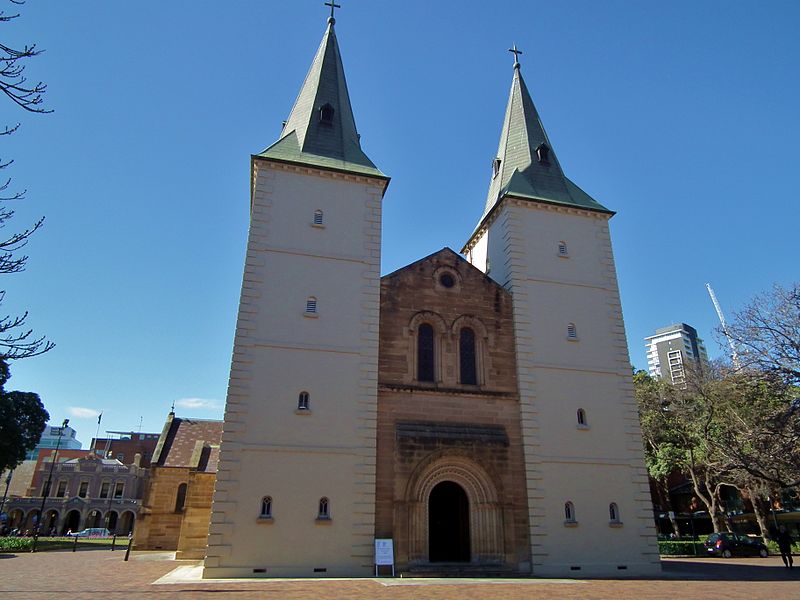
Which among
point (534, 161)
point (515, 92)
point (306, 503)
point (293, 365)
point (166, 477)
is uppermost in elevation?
point (515, 92)

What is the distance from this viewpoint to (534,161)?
85.3 feet

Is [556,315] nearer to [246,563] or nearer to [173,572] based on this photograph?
[246,563]

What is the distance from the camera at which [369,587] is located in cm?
1405

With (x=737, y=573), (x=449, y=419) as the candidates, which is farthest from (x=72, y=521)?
(x=737, y=573)

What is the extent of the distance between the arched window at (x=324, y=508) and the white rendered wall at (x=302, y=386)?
0.13 m

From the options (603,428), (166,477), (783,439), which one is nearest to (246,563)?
(603,428)

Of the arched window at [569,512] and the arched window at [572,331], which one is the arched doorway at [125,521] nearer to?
the arched window at [569,512]

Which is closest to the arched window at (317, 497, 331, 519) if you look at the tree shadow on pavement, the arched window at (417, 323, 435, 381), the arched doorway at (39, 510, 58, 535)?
the arched window at (417, 323, 435, 381)

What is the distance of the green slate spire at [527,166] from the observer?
24666 millimetres

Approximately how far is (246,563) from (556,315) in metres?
13.9

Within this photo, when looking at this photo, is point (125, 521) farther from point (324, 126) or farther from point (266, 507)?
point (324, 126)

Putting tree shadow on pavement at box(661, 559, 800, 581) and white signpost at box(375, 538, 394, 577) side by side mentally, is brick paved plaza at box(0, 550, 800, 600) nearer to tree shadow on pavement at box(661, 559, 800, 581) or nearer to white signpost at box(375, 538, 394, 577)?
tree shadow on pavement at box(661, 559, 800, 581)

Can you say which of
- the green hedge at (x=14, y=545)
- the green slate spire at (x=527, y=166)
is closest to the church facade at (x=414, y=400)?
the green slate spire at (x=527, y=166)

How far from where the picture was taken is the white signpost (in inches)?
654
